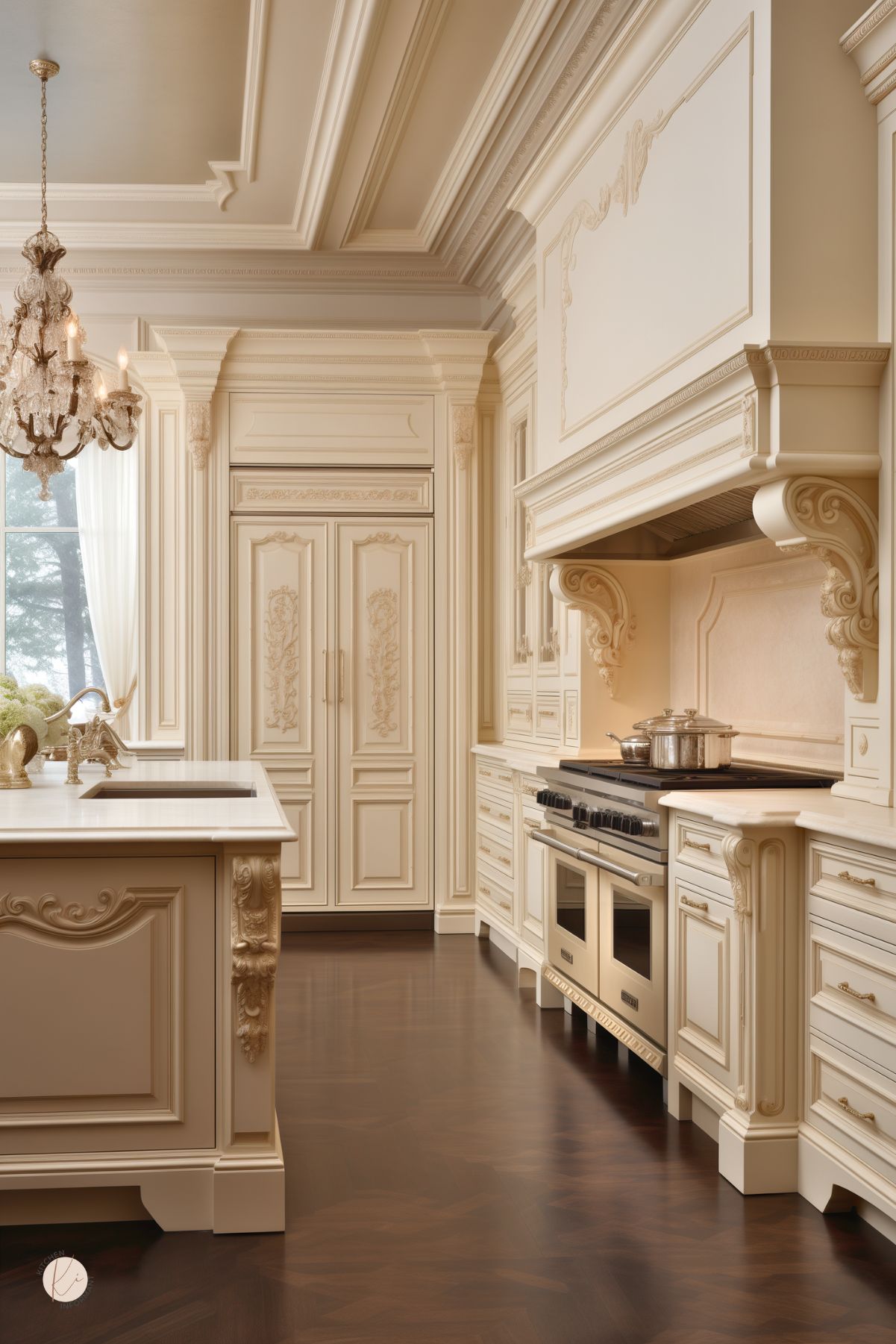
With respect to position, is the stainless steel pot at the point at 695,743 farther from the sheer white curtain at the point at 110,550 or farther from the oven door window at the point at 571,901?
the sheer white curtain at the point at 110,550

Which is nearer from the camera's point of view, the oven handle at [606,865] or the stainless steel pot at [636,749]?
the oven handle at [606,865]

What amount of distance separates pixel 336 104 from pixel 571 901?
3198mm

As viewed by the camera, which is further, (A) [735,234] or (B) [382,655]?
(B) [382,655]

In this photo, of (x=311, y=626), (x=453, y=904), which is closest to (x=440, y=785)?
(x=453, y=904)

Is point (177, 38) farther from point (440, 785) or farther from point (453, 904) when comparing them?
point (453, 904)

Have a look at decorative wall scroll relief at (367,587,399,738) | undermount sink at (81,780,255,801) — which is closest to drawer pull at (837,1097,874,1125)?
undermount sink at (81,780,255,801)

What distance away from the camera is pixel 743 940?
9.70 ft

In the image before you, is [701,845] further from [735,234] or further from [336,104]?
[336,104]

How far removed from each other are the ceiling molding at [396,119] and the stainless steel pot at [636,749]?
251cm

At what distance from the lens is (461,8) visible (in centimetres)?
402

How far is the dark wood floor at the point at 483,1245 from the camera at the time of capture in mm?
2242

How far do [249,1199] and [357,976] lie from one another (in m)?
2.55

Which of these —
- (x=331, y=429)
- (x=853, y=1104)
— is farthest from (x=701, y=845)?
(x=331, y=429)

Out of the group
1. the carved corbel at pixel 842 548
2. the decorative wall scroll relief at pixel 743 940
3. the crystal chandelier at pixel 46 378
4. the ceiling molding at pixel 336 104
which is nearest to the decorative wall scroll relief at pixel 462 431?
the ceiling molding at pixel 336 104
